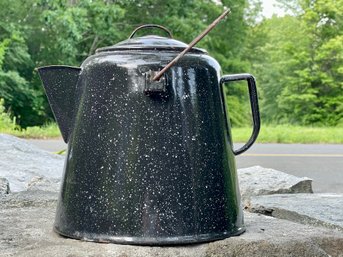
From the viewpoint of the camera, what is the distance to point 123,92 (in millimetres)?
1203

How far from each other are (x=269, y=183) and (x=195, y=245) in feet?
3.62

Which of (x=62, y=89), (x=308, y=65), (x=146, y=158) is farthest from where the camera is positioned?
(x=308, y=65)

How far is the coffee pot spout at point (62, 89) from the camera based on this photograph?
4.29 feet

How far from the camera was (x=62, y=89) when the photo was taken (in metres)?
1.31

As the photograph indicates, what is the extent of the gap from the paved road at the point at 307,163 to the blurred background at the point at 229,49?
1.35 metres

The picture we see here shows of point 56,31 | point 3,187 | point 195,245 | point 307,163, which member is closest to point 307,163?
point 307,163

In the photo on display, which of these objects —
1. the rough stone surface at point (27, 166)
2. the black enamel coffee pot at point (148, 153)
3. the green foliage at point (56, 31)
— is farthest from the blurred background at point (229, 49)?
the black enamel coffee pot at point (148, 153)

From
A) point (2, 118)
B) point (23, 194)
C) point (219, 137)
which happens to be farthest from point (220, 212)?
point (2, 118)

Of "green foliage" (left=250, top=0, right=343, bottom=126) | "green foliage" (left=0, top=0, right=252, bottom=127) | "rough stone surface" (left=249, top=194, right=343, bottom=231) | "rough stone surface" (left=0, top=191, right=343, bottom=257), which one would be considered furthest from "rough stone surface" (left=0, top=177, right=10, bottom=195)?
"green foliage" (left=250, top=0, right=343, bottom=126)

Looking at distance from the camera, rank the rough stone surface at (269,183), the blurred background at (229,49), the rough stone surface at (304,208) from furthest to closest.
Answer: the blurred background at (229,49) → the rough stone surface at (269,183) → the rough stone surface at (304,208)

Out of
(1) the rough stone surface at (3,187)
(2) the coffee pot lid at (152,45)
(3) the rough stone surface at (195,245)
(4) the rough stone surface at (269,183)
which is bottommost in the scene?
(4) the rough stone surface at (269,183)

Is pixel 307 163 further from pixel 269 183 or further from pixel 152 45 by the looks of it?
pixel 152 45

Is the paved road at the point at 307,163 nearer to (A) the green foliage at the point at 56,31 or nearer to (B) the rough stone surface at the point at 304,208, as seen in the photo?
(B) the rough stone surface at the point at 304,208

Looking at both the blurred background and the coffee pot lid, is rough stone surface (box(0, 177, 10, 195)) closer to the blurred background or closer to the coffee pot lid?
the coffee pot lid
